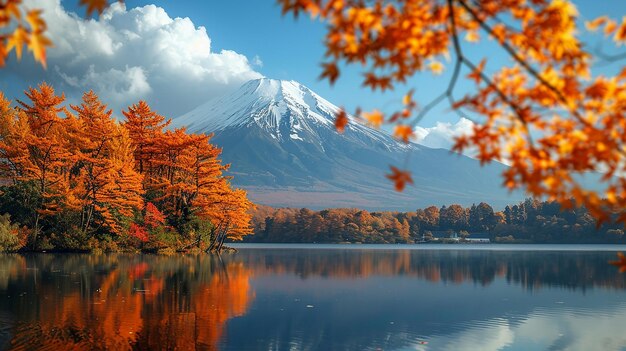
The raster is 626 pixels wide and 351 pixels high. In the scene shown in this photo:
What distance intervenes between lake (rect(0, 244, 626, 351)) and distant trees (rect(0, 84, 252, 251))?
793 cm

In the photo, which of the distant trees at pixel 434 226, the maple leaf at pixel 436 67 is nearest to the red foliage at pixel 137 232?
the maple leaf at pixel 436 67

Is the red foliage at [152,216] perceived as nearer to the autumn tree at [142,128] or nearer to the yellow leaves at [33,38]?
the autumn tree at [142,128]

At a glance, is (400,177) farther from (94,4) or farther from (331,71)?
(94,4)

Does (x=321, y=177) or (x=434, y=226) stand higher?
(x=321, y=177)

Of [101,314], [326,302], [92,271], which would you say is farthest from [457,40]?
[92,271]

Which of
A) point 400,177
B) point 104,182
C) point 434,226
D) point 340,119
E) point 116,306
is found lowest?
point 116,306

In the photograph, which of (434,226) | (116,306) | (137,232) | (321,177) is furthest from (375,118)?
(321,177)

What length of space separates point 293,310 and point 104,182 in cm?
1985

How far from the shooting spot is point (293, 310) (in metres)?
14.0

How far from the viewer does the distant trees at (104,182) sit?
1190 inches

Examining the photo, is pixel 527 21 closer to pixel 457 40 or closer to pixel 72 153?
pixel 457 40

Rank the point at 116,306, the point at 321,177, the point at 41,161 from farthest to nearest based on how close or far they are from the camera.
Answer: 1. the point at 321,177
2. the point at 41,161
3. the point at 116,306

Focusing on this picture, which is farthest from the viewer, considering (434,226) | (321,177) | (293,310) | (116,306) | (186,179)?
(321,177)

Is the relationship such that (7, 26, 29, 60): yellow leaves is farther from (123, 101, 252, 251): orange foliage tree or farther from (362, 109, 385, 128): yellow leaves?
(123, 101, 252, 251): orange foliage tree
